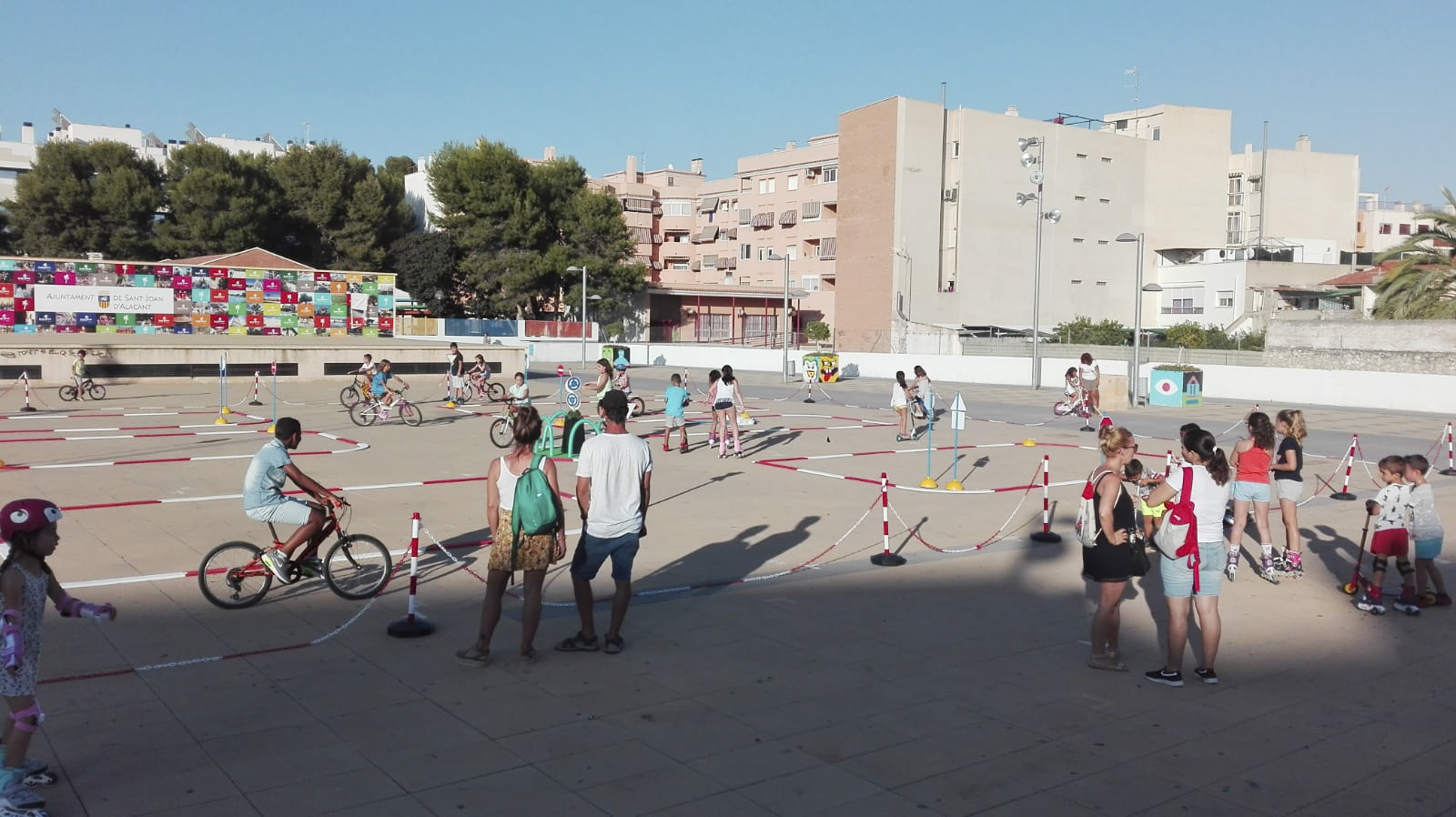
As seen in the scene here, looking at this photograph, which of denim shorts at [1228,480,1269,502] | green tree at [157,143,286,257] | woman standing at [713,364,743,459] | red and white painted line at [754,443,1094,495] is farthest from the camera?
green tree at [157,143,286,257]

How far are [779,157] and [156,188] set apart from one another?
4179 centimetres

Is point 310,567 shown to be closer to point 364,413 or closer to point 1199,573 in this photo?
point 1199,573

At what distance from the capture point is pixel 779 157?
82062 millimetres

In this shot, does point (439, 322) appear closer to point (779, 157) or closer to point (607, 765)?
point (779, 157)

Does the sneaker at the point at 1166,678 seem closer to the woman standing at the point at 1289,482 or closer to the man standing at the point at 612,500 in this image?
the man standing at the point at 612,500

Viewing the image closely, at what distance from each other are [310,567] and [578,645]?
279 cm

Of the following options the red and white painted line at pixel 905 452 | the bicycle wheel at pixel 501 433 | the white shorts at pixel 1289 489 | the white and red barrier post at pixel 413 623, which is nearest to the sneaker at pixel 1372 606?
the white shorts at pixel 1289 489

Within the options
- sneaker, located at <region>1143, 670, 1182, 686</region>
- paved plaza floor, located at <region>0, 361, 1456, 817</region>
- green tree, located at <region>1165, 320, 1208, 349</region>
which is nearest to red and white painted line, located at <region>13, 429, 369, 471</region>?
paved plaza floor, located at <region>0, 361, 1456, 817</region>

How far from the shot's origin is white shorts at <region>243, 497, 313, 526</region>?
904 centimetres

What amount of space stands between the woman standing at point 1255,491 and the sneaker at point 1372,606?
3.55ft

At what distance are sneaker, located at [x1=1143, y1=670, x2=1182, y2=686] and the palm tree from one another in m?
36.0

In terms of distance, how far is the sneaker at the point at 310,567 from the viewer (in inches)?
362

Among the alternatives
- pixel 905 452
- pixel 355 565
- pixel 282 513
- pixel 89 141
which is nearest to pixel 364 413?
pixel 905 452

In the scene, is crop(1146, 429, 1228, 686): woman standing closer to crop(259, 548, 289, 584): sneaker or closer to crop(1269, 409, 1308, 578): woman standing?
crop(1269, 409, 1308, 578): woman standing
